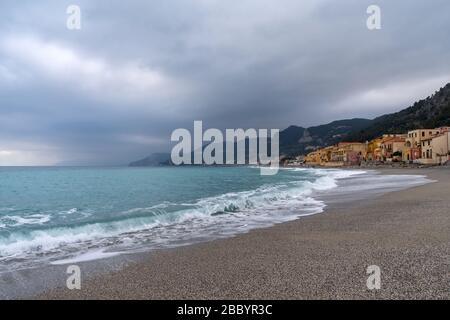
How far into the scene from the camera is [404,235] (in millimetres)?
8234

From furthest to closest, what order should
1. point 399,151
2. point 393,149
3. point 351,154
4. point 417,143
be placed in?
1. point 351,154
2. point 393,149
3. point 399,151
4. point 417,143

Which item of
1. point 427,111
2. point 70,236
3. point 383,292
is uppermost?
point 427,111

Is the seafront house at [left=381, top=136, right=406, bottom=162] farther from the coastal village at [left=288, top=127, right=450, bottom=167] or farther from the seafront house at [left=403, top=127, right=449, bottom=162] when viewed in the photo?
the seafront house at [left=403, top=127, right=449, bottom=162]

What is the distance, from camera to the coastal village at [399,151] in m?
67.2

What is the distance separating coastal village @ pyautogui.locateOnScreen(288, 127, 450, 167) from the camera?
67250 mm

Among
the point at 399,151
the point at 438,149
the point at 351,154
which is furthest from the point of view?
the point at 351,154

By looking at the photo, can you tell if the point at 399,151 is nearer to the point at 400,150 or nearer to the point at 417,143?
the point at 400,150

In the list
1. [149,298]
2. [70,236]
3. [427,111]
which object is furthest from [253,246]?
[427,111]

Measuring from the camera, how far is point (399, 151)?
90.6 meters

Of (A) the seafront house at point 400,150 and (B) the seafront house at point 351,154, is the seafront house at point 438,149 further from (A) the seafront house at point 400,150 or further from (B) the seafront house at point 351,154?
(B) the seafront house at point 351,154

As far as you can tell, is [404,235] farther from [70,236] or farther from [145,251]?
[70,236]

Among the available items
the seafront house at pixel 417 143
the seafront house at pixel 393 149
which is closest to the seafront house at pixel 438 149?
the seafront house at pixel 417 143

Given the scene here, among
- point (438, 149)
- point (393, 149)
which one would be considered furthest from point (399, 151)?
point (438, 149)

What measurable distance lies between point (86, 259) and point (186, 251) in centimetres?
253
